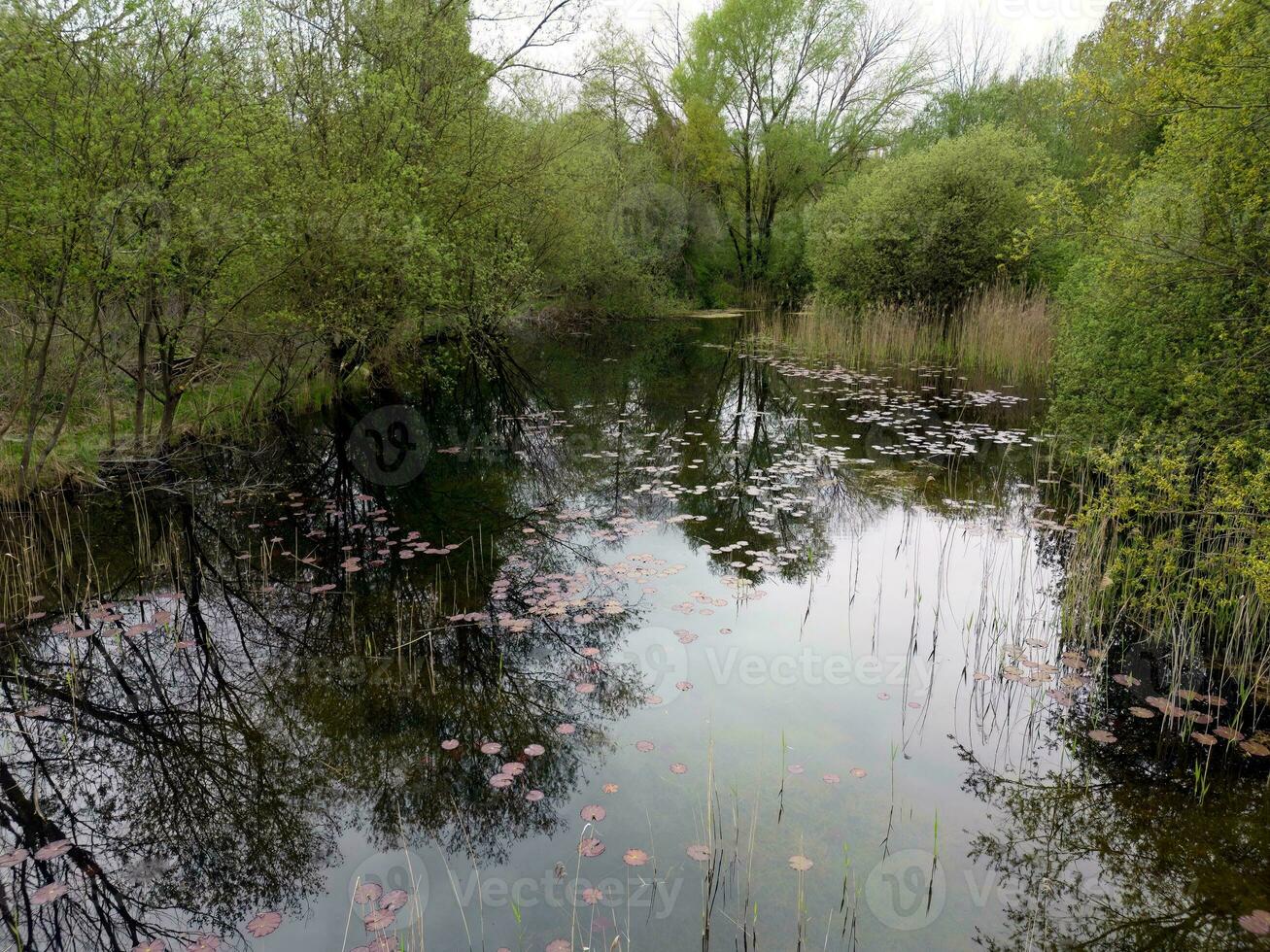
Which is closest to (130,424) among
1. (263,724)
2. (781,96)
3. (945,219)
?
(263,724)

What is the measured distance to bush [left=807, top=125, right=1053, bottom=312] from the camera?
1756 centimetres

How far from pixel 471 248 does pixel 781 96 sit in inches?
1112

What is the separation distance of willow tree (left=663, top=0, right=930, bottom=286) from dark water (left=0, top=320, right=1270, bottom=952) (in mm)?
31327

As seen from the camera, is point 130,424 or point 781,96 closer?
point 130,424

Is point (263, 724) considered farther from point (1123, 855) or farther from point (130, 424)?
point (130, 424)

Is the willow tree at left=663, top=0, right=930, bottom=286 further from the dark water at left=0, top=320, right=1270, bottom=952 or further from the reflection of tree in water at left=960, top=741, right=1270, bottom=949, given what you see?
the reflection of tree in water at left=960, top=741, right=1270, bottom=949

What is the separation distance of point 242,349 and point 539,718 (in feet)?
30.5

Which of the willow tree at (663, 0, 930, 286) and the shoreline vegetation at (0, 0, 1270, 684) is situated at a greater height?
the willow tree at (663, 0, 930, 286)

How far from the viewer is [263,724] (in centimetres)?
454

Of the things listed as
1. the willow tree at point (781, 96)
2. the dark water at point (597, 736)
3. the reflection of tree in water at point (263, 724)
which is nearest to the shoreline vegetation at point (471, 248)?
the dark water at point (597, 736)

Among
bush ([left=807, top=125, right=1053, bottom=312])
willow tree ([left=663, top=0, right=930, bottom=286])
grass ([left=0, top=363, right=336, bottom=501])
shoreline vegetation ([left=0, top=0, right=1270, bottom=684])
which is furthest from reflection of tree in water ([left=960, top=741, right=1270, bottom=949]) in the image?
willow tree ([left=663, top=0, right=930, bottom=286])

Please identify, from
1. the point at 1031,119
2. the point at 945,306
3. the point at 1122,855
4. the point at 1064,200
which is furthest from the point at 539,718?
the point at 1031,119

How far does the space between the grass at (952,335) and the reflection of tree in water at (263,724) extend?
43.6ft

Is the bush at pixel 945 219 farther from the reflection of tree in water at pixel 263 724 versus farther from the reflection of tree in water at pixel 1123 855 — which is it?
the reflection of tree in water at pixel 1123 855
